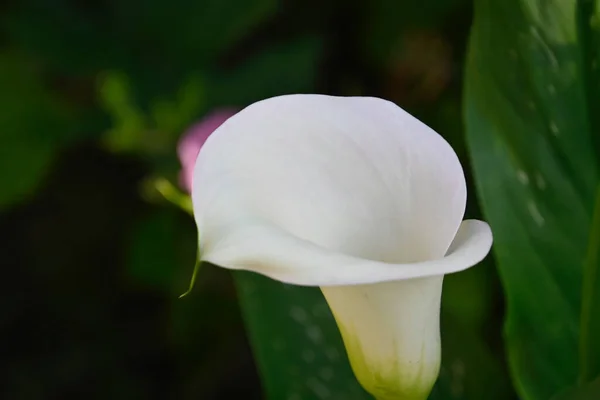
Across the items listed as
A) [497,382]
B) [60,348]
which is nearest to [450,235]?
[497,382]

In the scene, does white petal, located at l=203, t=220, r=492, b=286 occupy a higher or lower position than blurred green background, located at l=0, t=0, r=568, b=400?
higher

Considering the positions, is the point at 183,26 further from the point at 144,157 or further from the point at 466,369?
the point at 466,369

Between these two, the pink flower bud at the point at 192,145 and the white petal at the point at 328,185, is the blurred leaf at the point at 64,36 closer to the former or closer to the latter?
the pink flower bud at the point at 192,145

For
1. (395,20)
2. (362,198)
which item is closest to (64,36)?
(395,20)

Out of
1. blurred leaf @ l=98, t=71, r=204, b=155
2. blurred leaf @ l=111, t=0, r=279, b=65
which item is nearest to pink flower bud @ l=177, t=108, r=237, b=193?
blurred leaf @ l=98, t=71, r=204, b=155

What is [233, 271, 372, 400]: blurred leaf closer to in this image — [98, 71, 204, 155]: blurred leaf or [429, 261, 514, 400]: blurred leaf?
[429, 261, 514, 400]: blurred leaf

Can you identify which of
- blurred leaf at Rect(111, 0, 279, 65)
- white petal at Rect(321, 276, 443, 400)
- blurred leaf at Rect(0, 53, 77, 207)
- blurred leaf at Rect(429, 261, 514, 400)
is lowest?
blurred leaf at Rect(0, 53, 77, 207)

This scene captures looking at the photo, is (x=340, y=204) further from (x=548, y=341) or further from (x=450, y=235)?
(x=548, y=341)
